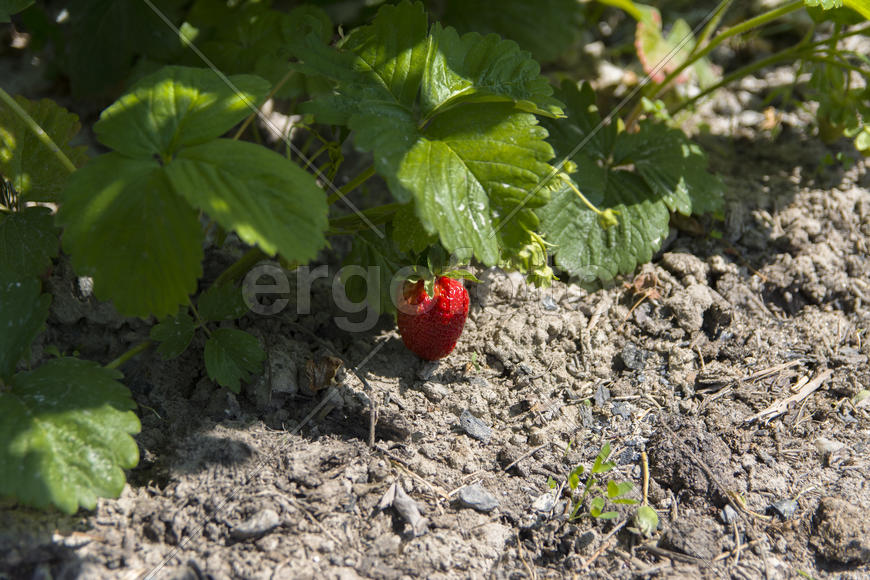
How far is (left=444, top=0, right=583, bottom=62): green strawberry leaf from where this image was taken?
278 cm

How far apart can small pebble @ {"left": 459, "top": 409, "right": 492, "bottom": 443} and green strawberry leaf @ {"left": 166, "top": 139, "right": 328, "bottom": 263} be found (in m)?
0.64

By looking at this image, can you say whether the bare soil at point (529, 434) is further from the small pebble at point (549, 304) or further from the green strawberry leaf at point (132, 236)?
the green strawberry leaf at point (132, 236)

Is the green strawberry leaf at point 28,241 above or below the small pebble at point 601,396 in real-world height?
above

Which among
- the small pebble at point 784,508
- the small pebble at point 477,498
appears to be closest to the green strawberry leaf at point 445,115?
the small pebble at point 477,498

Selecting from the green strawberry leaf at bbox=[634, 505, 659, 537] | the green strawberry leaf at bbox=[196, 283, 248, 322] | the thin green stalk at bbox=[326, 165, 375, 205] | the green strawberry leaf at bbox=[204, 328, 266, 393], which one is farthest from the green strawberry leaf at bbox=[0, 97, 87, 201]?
the green strawberry leaf at bbox=[634, 505, 659, 537]

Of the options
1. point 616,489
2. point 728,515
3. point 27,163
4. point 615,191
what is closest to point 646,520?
point 616,489

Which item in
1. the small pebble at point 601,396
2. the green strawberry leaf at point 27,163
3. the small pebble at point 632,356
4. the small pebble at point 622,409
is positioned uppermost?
the green strawberry leaf at point 27,163

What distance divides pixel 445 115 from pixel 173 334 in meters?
0.89

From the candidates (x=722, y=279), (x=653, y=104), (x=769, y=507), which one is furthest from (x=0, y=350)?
(x=653, y=104)

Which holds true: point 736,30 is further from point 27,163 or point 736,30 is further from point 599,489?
point 27,163

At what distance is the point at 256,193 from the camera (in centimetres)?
148

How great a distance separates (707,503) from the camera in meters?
1.68

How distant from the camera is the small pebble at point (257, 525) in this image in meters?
1.50

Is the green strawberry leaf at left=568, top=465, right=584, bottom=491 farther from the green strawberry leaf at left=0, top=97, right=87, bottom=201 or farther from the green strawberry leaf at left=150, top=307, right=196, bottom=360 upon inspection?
the green strawberry leaf at left=0, top=97, right=87, bottom=201
